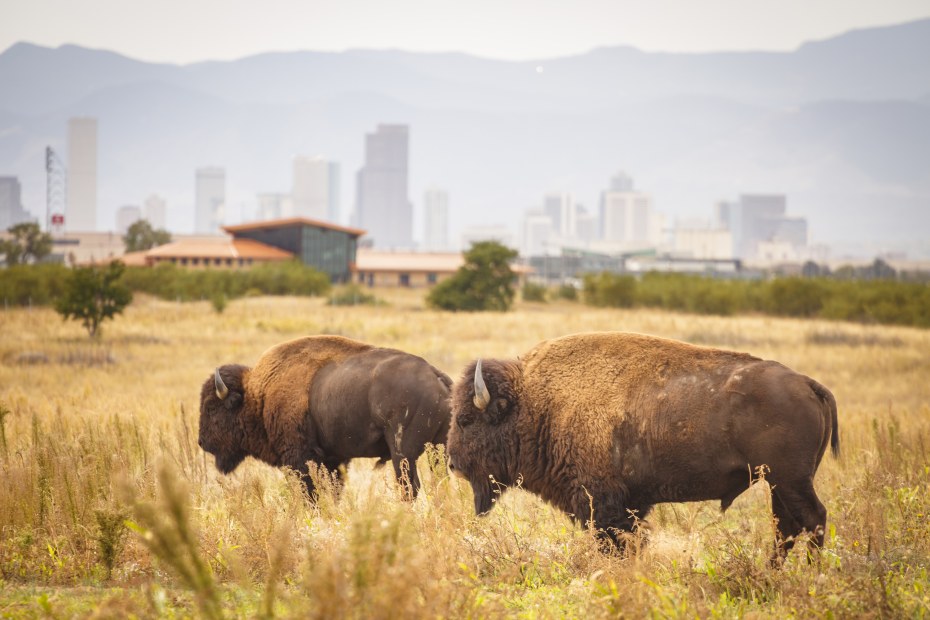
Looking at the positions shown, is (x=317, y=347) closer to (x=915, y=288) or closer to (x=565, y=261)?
(x=915, y=288)

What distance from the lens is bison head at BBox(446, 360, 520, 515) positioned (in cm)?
785

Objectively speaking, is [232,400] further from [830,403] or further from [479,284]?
[479,284]

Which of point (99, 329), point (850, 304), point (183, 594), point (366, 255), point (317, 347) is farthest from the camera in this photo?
point (366, 255)

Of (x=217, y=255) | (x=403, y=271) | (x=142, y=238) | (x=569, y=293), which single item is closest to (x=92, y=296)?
(x=569, y=293)

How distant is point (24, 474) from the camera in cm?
833

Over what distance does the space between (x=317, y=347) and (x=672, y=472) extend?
15.0ft

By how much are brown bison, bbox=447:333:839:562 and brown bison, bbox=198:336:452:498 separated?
1136 millimetres

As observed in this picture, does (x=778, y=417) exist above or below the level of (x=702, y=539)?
above

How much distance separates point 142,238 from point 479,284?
276ft

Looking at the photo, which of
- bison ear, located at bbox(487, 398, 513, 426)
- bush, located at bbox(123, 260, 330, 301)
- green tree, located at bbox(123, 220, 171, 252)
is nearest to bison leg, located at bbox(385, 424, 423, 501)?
bison ear, located at bbox(487, 398, 513, 426)

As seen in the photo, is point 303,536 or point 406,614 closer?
point 406,614

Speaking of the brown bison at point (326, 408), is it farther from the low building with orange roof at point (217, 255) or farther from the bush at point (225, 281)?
the low building with orange roof at point (217, 255)

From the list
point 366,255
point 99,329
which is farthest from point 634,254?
point 99,329

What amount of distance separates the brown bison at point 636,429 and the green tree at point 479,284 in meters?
52.1
